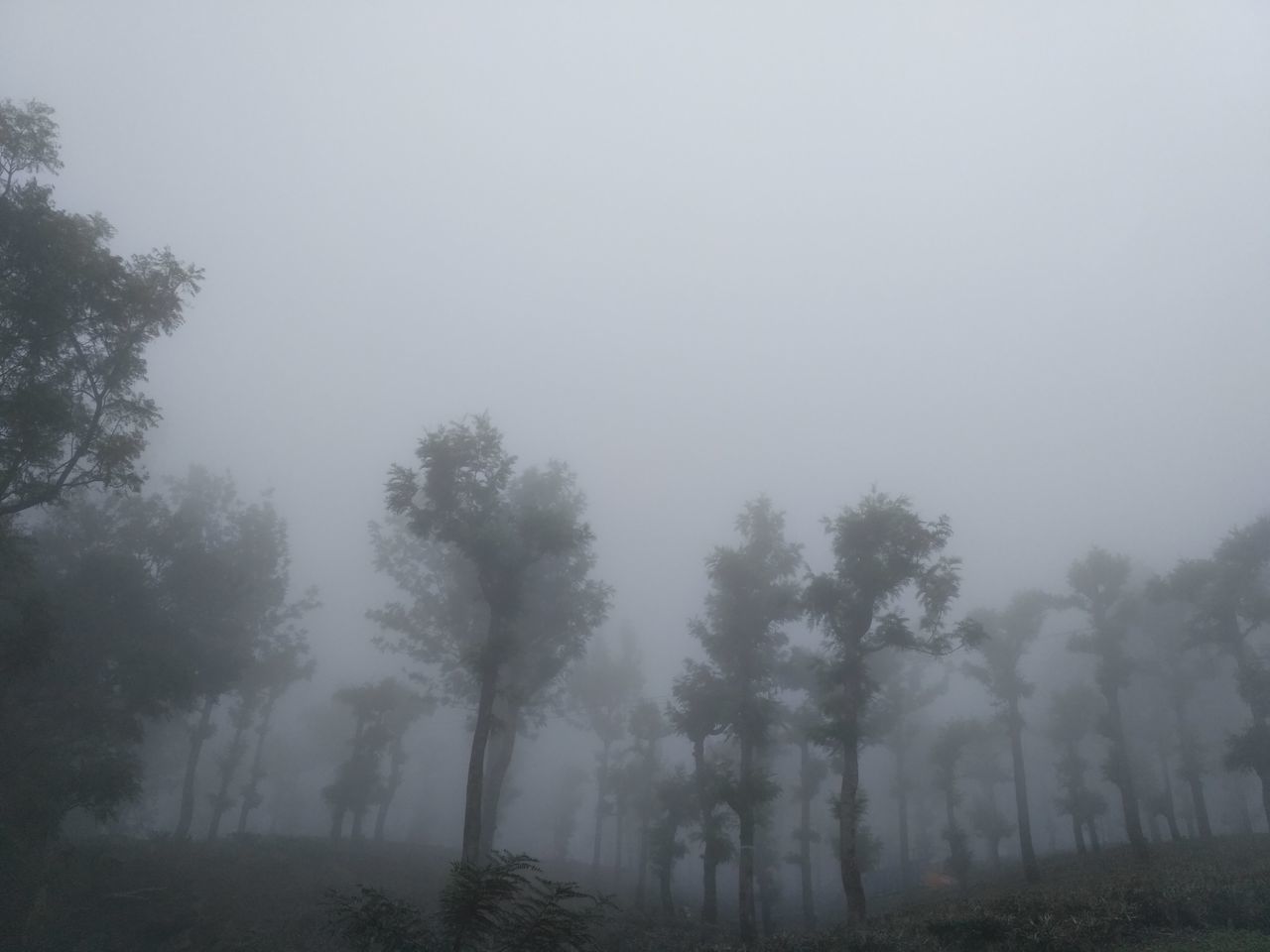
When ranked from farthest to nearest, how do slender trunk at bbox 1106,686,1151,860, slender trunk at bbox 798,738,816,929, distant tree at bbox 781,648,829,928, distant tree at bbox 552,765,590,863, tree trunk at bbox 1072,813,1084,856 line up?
distant tree at bbox 552,765,590,863 < tree trunk at bbox 1072,813,1084,856 < distant tree at bbox 781,648,829,928 < slender trunk at bbox 798,738,816,929 < slender trunk at bbox 1106,686,1151,860

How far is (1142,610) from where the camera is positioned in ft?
156

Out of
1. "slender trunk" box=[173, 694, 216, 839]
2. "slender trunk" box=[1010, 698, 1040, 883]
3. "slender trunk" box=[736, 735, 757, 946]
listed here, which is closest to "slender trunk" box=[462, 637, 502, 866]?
"slender trunk" box=[736, 735, 757, 946]

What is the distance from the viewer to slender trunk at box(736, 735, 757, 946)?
88.7 ft

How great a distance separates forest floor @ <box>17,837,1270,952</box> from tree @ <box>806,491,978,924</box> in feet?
23.7

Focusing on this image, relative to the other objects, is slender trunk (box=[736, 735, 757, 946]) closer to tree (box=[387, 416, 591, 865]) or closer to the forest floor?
the forest floor

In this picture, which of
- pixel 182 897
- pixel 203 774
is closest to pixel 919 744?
pixel 182 897

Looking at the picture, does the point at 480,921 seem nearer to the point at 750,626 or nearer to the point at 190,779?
the point at 750,626

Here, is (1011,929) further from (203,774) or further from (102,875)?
(203,774)

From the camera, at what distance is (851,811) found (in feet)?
85.1

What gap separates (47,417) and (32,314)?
302 centimetres

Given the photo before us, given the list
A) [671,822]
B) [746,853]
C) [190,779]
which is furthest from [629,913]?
[190,779]

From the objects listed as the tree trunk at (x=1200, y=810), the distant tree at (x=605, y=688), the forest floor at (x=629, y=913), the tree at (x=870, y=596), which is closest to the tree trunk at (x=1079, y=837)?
the forest floor at (x=629, y=913)

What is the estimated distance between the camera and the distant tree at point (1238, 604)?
1380 inches

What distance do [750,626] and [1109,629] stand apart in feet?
73.8
